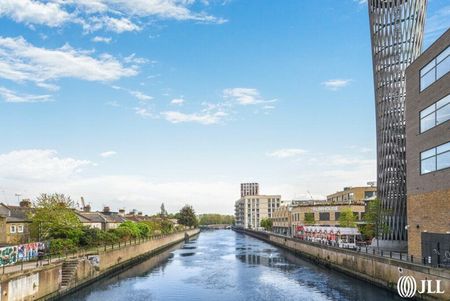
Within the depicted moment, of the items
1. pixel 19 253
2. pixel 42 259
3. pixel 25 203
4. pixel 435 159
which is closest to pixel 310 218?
pixel 25 203

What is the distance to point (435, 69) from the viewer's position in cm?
4897

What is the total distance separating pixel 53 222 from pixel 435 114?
173 ft

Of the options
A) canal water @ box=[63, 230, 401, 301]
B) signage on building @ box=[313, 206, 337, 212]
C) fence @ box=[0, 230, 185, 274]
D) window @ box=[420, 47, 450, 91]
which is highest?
window @ box=[420, 47, 450, 91]

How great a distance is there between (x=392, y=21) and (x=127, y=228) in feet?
207

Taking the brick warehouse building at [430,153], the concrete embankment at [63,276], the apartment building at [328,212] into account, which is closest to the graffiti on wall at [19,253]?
the concrete embankment at [63,276]

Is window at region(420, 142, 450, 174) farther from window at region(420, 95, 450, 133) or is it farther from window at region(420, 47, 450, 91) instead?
window at region(420, 47, 450, 91)

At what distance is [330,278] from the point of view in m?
60.8

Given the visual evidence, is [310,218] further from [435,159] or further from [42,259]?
[42,259]

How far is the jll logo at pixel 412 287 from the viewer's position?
37438 millimetres

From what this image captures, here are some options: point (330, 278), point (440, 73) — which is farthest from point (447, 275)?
point (330, 278)

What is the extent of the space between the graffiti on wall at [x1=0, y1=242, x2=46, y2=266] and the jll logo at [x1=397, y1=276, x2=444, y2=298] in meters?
36.2

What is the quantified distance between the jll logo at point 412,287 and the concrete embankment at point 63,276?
108 ft

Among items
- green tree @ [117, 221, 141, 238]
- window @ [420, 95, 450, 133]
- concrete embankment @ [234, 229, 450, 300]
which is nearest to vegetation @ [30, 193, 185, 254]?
green tree @ [117, 221, 141, 238]

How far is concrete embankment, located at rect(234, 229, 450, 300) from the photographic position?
123 feet
